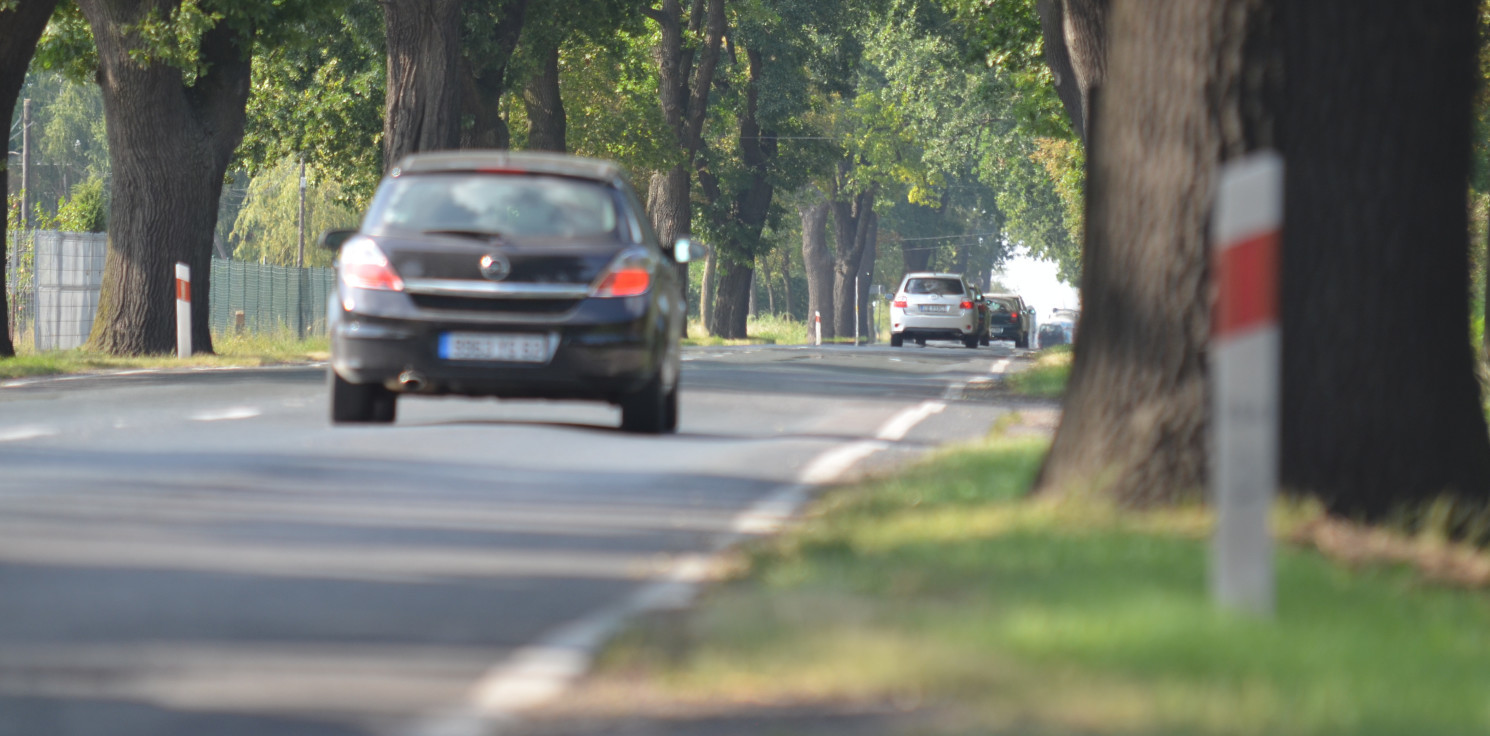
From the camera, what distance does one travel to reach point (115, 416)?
47.8 feet

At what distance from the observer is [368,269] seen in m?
12.4

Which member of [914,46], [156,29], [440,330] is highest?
[914,46]

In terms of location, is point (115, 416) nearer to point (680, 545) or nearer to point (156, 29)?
point (680, 545)

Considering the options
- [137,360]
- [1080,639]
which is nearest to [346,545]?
[1080,639]

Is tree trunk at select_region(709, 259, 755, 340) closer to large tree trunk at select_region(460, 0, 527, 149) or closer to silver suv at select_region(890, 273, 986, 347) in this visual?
silver suv at select_region(890, 273, 986, 347)

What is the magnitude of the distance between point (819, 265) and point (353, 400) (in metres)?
66.4

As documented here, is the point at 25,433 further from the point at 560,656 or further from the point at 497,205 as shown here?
the point at 560,656

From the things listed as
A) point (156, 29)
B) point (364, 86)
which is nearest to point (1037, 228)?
point (364, 86)

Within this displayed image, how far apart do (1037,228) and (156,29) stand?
58.6 m

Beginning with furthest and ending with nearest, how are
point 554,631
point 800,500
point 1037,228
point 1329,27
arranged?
point 1037,228
point 800,500
point 1329,27
point 554,631

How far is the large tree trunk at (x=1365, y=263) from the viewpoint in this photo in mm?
8156

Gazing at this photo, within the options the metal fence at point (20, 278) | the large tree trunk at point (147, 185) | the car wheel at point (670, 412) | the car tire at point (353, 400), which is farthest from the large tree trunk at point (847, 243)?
the car tire at point (353, 400)

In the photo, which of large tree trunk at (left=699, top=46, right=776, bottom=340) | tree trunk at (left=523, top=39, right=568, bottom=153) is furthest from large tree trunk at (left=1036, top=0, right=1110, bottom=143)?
large tree trunk at (left=699, top=46, right=776, bottom=340)

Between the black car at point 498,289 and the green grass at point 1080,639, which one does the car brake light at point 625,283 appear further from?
the green grass at point 1080,639
